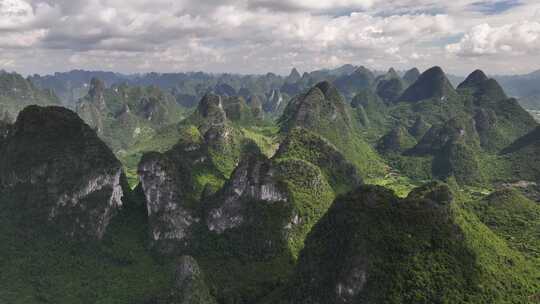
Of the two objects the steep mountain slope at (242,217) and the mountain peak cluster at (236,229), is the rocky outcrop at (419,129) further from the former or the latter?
the steep mountain slope at (242,217)

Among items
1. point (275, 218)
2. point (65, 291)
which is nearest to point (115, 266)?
point (65, 291)

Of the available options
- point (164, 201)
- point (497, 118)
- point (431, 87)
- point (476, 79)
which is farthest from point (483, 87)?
point (164, 201)

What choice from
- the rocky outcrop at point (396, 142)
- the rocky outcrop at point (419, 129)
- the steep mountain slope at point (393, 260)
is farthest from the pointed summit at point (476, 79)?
the steep mountain slope at point (393, 260)

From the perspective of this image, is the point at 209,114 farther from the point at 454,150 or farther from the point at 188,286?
the point at 188,286

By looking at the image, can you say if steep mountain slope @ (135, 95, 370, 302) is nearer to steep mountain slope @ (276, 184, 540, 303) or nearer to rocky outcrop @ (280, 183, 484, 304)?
rocky outcrop @ (280, 183, 484, 304)

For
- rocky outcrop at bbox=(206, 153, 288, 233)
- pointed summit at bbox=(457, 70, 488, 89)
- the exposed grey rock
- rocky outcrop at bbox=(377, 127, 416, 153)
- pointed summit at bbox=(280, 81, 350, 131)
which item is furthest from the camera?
pointed summit at bbox=(457, 70, 488, 89)

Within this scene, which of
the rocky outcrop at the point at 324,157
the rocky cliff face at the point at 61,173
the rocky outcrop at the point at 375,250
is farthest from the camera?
the rocky outcrop at the point at 324,157

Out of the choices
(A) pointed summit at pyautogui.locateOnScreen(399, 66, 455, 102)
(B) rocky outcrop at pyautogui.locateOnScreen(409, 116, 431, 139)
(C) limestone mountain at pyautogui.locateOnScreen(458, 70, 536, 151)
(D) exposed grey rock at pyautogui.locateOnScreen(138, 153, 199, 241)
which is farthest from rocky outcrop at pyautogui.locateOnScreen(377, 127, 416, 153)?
(D) exposed grey rock at pyautogui.locateOnScreen(138, 153, 199, 241)
